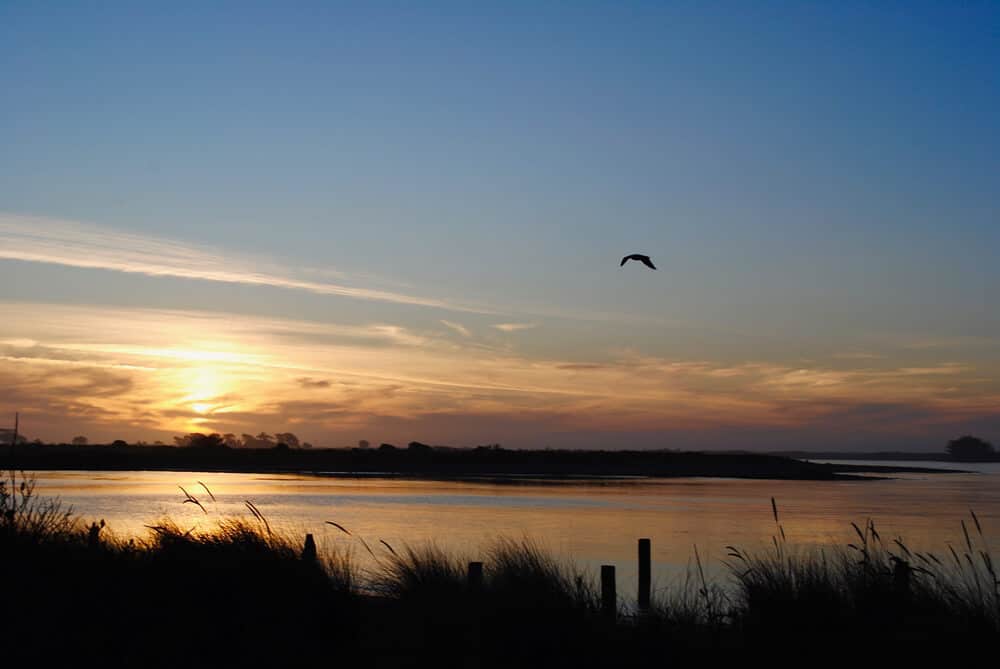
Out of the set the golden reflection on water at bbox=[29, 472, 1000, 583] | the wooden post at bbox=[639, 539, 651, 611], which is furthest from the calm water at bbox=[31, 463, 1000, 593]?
the wooden post at bbox=[639, 539, 651, 611]

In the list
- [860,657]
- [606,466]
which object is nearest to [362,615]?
[860,657]

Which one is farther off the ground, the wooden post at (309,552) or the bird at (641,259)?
the bird at (641,259)

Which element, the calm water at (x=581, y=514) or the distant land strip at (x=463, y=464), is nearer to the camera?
the calm water at (x=581, y=514)

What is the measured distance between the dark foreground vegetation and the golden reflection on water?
801 centimetres

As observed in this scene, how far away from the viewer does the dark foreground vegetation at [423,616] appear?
424 inches

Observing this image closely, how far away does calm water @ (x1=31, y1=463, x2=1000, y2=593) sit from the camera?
31.5m

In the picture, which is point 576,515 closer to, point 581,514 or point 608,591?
point 581,514

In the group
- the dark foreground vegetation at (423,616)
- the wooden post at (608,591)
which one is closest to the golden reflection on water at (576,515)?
the wooden post at (608,591)

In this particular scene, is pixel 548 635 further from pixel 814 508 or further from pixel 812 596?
pixel 814 508

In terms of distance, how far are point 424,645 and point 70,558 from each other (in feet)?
18.6

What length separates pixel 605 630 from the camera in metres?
11.2

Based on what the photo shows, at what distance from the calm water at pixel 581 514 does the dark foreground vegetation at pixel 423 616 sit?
777 cm

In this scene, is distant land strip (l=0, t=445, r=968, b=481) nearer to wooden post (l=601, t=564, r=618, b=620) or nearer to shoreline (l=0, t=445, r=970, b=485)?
shoreline (l=0, t=445, r=970, b=485)

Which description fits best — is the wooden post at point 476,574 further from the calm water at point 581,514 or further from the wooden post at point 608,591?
the calm water at point 581,514
